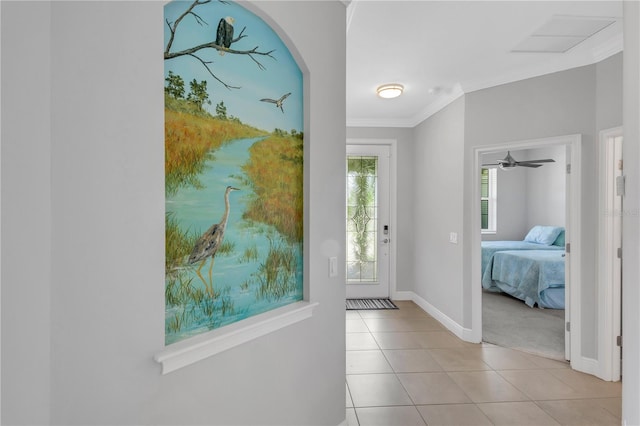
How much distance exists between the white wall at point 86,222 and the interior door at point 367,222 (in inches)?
155

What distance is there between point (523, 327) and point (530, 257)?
132 centimetres

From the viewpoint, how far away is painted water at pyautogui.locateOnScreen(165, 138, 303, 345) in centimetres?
134

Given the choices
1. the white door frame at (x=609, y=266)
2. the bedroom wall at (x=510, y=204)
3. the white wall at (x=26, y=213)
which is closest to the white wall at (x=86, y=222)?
the white wall at (x=26, y=213)

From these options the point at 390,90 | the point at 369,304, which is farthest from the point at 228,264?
the point at 369,304

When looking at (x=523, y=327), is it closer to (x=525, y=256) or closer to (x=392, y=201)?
(x=525, y=256)

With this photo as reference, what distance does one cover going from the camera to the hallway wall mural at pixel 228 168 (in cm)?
133

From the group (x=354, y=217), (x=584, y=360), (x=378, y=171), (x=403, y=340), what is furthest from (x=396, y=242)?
(x=584, y=360)

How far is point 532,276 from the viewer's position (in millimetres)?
4828

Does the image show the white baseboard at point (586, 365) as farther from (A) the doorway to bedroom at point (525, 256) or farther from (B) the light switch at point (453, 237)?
(B) the light switch at point (453, 237)

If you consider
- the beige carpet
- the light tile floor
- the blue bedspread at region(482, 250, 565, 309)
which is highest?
the blue bedspread at region(482, 250, 565, 309)

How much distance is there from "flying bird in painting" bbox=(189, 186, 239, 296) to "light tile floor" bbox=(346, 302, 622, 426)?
1582 mm

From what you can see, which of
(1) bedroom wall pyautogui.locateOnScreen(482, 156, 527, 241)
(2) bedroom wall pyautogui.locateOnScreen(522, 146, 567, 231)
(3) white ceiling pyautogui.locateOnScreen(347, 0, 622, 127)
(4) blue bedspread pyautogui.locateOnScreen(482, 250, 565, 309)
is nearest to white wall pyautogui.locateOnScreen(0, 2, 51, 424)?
(3) white ceiling pyautogui.locateOnScreen(347, 0, 622, 127)

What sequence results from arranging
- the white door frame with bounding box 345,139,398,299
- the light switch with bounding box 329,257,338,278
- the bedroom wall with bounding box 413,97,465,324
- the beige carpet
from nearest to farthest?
the light switch with bounding box 329,257,338,278 < the beige carpet < the bedroom wall with bounding box 413,97,465,324 < the white door frame with bounding box 345,139,398,299

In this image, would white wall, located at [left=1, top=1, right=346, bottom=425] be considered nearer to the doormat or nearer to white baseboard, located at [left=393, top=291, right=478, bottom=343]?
white baseboard, located at [left=393, top=291, right=478, bottom=343]
